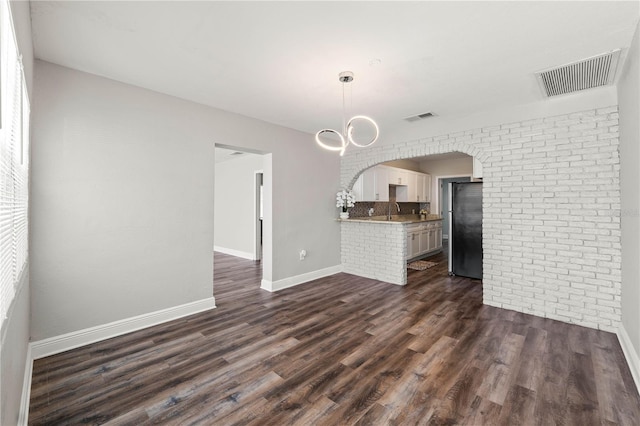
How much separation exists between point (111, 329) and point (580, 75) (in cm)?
531

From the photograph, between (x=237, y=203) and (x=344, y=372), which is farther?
(x=237, y=203)

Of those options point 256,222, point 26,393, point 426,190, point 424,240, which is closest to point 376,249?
point 424,240

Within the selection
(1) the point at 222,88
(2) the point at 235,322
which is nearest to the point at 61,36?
(1) the point at 222,88

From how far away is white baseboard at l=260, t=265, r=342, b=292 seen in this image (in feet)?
15.0

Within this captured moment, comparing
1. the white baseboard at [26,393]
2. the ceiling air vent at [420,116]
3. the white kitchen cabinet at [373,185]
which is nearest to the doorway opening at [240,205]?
the white kitchen cabinet at [373,185]

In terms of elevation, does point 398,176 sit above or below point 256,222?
above

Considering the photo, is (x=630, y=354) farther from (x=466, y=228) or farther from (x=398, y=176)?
(x=398, y=176)

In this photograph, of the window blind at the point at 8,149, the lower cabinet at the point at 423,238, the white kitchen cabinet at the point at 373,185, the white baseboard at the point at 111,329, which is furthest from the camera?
the lower cabinet at the point at 423,238

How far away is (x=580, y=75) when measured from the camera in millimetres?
2846

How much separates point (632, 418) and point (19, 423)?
3.75m

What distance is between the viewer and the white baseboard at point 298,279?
4559 mm

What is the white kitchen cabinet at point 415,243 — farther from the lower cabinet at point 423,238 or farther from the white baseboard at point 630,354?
the white baseboard at point 630,354

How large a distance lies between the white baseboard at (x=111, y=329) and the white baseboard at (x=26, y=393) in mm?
146

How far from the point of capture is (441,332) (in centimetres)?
309
